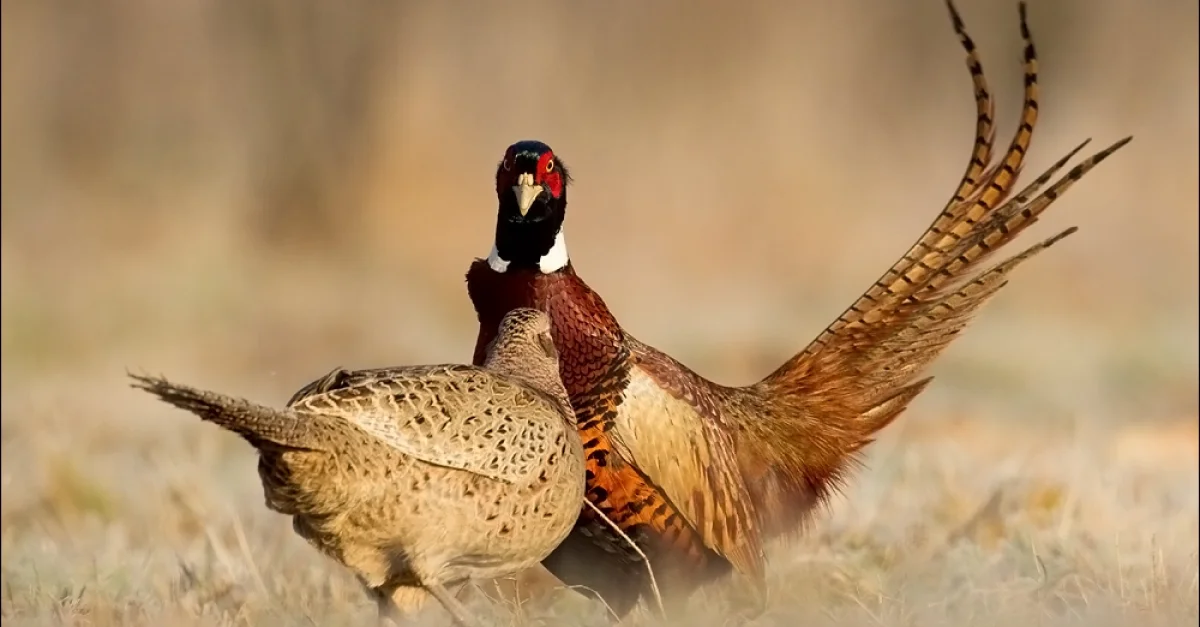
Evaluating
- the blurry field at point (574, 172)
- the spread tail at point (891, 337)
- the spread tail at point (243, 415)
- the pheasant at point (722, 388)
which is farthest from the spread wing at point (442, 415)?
the blurry field at point (574, 172)

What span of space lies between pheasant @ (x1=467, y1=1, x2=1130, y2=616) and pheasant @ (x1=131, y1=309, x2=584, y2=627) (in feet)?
2.12

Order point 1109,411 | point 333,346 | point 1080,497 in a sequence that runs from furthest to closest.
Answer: point 333,346 → point 1109,411 → point 1080,497

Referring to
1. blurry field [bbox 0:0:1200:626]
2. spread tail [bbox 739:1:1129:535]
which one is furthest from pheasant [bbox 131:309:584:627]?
blurry field [bbox 0:0:1200:626]

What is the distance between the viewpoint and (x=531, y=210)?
4738mm

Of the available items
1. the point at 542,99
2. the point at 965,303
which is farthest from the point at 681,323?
the point at 965,303

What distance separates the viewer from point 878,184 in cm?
1119

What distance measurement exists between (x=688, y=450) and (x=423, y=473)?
4.28 feet

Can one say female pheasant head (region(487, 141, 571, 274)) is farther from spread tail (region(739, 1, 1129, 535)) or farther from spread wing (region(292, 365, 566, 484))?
spread tail (region(739, 1, 1129, 535))

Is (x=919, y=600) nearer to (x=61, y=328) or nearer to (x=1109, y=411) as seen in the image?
(x=1109, y=411)

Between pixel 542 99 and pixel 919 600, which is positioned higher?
pixel 542 99

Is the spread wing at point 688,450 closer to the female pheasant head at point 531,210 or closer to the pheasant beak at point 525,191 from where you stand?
the female pheasant head at point 531,210

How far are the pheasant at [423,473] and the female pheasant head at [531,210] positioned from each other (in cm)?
74

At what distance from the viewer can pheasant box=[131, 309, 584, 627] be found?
362cm

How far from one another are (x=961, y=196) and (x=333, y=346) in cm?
516
